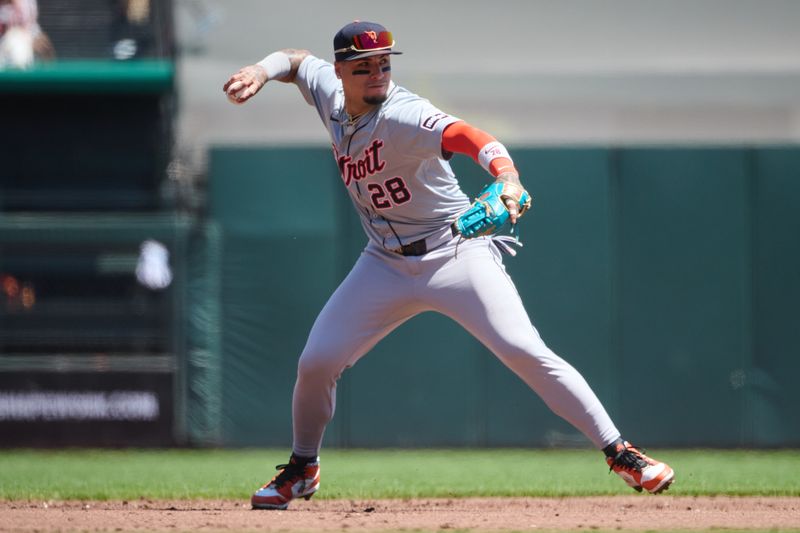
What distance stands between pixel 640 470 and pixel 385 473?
9.50 feet

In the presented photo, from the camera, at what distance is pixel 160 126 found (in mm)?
11203

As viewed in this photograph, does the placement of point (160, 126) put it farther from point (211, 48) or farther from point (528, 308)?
point (528, 308)

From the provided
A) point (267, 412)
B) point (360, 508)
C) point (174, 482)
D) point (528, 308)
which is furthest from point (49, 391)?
point (360, 508)

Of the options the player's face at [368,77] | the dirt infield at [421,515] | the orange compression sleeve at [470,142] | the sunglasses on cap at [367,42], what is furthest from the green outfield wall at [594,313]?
the orange compression sleeve at [470,142]

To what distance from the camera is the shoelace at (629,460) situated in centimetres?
490

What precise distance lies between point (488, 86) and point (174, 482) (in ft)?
21.1

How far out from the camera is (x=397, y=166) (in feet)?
16.1

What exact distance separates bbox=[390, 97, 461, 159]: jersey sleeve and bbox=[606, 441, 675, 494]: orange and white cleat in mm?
1346

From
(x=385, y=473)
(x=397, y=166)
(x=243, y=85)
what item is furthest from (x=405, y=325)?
(x=243, y=85)

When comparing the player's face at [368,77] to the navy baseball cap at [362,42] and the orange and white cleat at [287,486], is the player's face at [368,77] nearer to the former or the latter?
the navy baseball cap at [362,42]

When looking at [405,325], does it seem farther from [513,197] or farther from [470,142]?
[513,197]

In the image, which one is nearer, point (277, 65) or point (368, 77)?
point (368, 77)

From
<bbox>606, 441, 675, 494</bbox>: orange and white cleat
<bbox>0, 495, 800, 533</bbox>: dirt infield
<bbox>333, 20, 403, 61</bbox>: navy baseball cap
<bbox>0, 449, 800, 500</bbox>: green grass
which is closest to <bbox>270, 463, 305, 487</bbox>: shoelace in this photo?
<bbox>0, 495, 800, 533</bbox>: dirt infield

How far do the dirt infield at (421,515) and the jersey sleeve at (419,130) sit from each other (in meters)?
1.41
